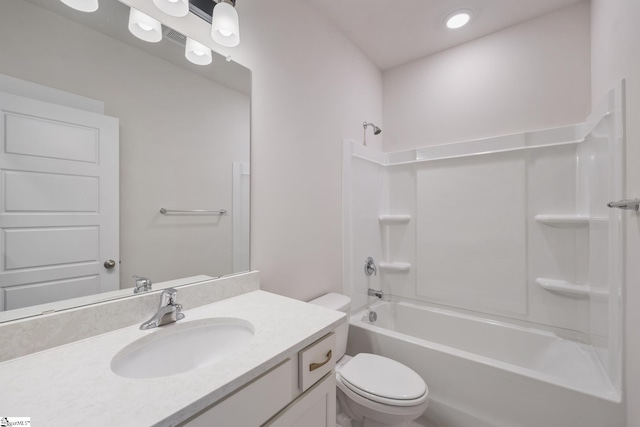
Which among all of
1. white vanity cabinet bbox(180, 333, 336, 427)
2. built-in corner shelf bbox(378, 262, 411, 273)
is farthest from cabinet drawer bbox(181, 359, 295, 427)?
built-in corner shelf bbox(378, 262, 411, 273)

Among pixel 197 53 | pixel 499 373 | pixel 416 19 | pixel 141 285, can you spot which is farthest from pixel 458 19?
pixel 141 285

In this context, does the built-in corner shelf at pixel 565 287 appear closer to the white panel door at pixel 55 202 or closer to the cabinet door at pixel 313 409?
the cabinet door at pixel 313 409

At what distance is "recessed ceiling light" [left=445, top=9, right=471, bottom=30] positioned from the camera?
1754 millimetres

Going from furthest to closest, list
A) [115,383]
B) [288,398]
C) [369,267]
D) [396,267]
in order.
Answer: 1. [396,267]
2. [369,267]
3. [288,398]
4. [115,383]

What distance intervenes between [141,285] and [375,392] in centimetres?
113

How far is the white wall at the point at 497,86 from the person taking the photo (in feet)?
5.64

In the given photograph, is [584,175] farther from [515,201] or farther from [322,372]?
[322,372]

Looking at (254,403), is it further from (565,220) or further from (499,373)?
(565,220)

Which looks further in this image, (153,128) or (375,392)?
(375,392)

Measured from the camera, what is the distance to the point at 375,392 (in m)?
1.22

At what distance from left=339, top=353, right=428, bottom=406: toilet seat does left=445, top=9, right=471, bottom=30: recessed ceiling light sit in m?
2.31

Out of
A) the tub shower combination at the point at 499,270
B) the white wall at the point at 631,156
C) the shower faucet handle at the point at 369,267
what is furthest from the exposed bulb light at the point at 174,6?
the shower faucet handle at the point at 369,267

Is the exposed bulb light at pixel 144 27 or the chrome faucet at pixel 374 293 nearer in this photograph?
the exposed bulb light at pixel 144 27

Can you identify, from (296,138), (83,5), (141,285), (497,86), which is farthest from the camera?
(497,86)
